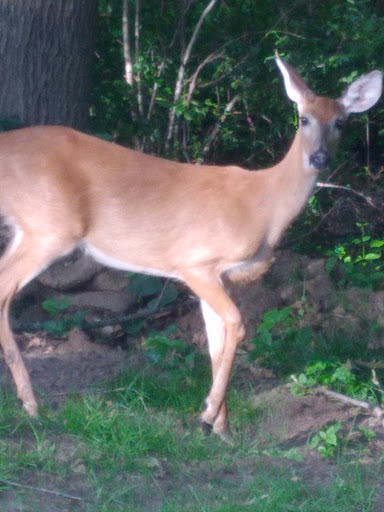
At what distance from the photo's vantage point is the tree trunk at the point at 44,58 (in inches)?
280

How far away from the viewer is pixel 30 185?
5.74 m

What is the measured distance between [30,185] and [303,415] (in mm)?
2193

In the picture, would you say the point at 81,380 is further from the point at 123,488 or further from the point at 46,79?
the point at 46,79

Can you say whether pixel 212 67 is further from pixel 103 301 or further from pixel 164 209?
pixel 164 209

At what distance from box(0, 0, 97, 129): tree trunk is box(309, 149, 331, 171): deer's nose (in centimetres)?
249

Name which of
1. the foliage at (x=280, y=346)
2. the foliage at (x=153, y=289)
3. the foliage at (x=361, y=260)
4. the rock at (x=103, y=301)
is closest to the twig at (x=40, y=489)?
the foliage at (x=280, y=346)

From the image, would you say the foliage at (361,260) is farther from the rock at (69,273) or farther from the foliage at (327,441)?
the foliage at (327,441)

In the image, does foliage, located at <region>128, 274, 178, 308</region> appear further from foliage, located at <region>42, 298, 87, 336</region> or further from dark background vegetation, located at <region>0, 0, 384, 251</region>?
dark background vegetation, located at <region>0, 0, 384, 251</region>

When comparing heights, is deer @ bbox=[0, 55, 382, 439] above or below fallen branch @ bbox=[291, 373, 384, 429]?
above


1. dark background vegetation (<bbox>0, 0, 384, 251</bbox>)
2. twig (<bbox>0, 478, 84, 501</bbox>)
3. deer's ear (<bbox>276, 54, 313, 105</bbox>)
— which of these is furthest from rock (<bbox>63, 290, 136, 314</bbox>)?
twig (<bbox>0, 478, 84, 501</bbox>)

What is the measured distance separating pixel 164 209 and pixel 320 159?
1.04m

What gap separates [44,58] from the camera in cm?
→ 724

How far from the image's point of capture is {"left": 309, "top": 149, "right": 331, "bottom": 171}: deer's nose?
5.65 metres

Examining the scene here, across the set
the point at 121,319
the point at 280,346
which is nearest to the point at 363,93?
the point at 280,346
